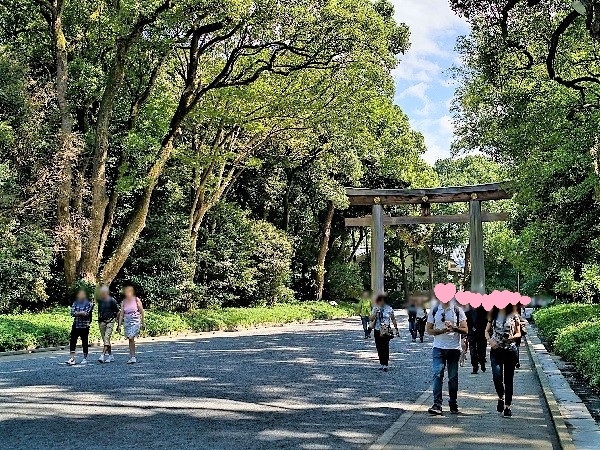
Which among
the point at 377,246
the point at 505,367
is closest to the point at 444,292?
the point at 505,367

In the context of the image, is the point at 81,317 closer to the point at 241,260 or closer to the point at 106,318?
the point at 106,318

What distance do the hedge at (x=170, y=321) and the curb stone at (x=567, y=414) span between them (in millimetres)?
12362

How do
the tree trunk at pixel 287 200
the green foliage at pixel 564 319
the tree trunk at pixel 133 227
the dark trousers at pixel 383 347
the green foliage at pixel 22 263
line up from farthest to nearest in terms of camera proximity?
1. the tree trunk at pixel 287 200
2. the tree trunk at pixel 133 227
3. the green foliage at pixel 22 263
4. the green foliage at pixel 564 319
5. the dark trousers at pixel 383 347

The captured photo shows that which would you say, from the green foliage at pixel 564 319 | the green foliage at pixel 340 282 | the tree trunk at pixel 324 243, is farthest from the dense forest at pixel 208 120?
the green foliage at pixel 340 282

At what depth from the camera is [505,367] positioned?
908cm

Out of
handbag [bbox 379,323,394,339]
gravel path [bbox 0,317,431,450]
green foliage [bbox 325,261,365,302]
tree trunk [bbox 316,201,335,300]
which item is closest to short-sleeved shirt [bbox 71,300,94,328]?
gravel path [bbox 0,317,431,450]

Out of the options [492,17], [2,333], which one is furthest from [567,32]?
[2,333]

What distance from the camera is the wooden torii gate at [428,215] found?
27.4 m

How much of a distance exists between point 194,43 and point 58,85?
461 centimetres

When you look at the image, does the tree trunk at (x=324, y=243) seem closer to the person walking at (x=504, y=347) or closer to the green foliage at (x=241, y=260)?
the green foliage at (x=241, y=260)

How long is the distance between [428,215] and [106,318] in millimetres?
17677

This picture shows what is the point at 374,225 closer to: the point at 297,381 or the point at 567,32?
the point at 567,32

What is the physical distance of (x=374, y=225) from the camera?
29.0 m

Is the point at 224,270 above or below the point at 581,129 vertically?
below
